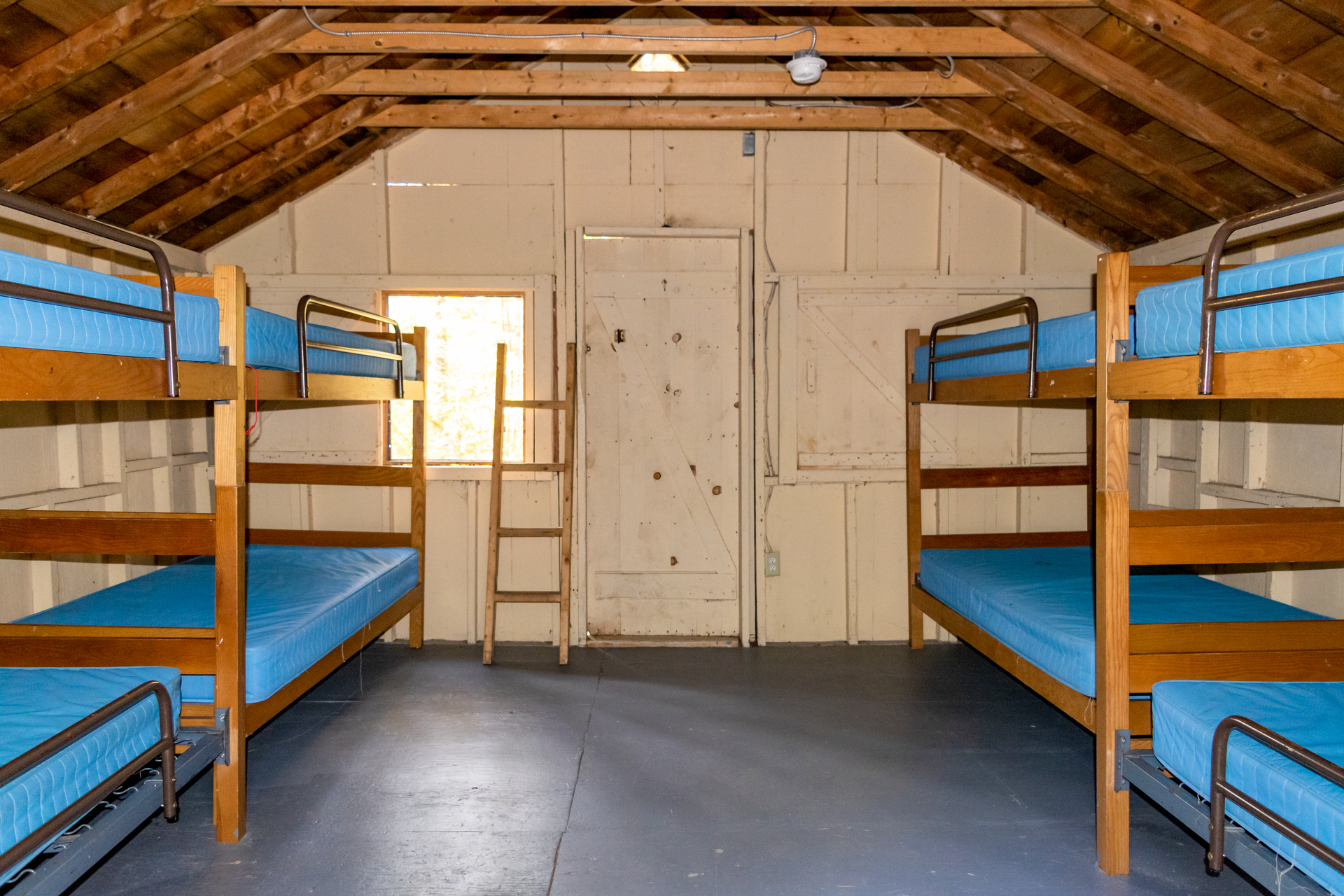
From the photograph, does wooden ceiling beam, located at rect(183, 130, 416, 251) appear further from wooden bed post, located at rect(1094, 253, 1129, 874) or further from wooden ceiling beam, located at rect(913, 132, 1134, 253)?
wooden bed post, located at rect(1094, 253, 1129, 874)

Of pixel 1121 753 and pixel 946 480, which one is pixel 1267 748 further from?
pixel 946 480

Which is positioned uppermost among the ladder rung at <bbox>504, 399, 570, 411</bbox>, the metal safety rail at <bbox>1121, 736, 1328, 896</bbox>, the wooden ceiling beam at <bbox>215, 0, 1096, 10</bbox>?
the wooden ceiling beam at <bbox>215, 0, 1096, 10</bbox>

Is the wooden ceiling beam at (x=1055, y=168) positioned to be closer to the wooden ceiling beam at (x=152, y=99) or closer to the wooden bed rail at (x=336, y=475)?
the wooden ceiling beam at (x=152, y=99)

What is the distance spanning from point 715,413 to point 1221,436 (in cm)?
268

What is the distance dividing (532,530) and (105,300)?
282 centimetres

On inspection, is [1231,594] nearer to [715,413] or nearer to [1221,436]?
[1221,436]

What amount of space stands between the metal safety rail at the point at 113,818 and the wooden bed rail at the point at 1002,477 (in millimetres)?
3779

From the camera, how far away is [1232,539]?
2.41 metres

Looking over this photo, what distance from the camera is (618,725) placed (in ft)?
12.3

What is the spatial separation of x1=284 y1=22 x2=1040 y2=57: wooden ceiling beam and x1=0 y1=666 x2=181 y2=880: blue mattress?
101 inches

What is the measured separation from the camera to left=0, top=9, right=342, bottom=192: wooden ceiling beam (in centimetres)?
326

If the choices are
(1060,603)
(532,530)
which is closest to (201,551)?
(532,530)

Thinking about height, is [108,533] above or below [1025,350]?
below

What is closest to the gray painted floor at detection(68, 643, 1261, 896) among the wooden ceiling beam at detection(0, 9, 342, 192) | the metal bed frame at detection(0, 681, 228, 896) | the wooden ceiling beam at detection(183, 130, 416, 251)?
the metal bed frame at detection(0, 681, 228, 896)
